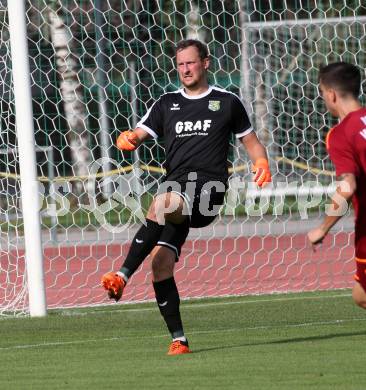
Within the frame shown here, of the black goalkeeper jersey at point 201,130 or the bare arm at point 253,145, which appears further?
the bare arm at point 253,145

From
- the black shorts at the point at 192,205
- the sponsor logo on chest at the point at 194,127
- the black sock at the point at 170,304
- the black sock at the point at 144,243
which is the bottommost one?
the black sock at the point at 170,304

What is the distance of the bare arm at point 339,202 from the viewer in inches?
253

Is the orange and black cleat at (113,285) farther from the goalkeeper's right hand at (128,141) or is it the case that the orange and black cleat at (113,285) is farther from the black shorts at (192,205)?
the goalkeeper's right hand at (128,141)

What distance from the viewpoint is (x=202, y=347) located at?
8438 mm

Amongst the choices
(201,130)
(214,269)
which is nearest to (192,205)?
(201,130)

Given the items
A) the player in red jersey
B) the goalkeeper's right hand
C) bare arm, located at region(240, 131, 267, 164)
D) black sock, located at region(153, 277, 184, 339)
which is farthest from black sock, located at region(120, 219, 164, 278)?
the player in red jersey

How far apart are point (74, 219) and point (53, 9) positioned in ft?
9.29

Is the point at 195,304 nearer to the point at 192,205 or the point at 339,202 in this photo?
the point at 192,205

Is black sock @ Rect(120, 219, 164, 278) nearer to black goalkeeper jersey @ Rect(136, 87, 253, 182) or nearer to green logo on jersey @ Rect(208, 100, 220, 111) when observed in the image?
black goalkeeper jersey @ Rect(136, 87, 253, 182)

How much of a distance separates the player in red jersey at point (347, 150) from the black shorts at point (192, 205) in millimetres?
1602

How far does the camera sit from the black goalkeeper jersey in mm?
8273

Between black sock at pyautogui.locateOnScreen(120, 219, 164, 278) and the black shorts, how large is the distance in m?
0.05

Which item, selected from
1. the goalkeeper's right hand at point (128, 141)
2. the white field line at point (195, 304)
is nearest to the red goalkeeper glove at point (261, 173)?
the goalkeeper's right hand at point (128, 141)

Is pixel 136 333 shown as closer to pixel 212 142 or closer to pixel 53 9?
pixel 212 142
